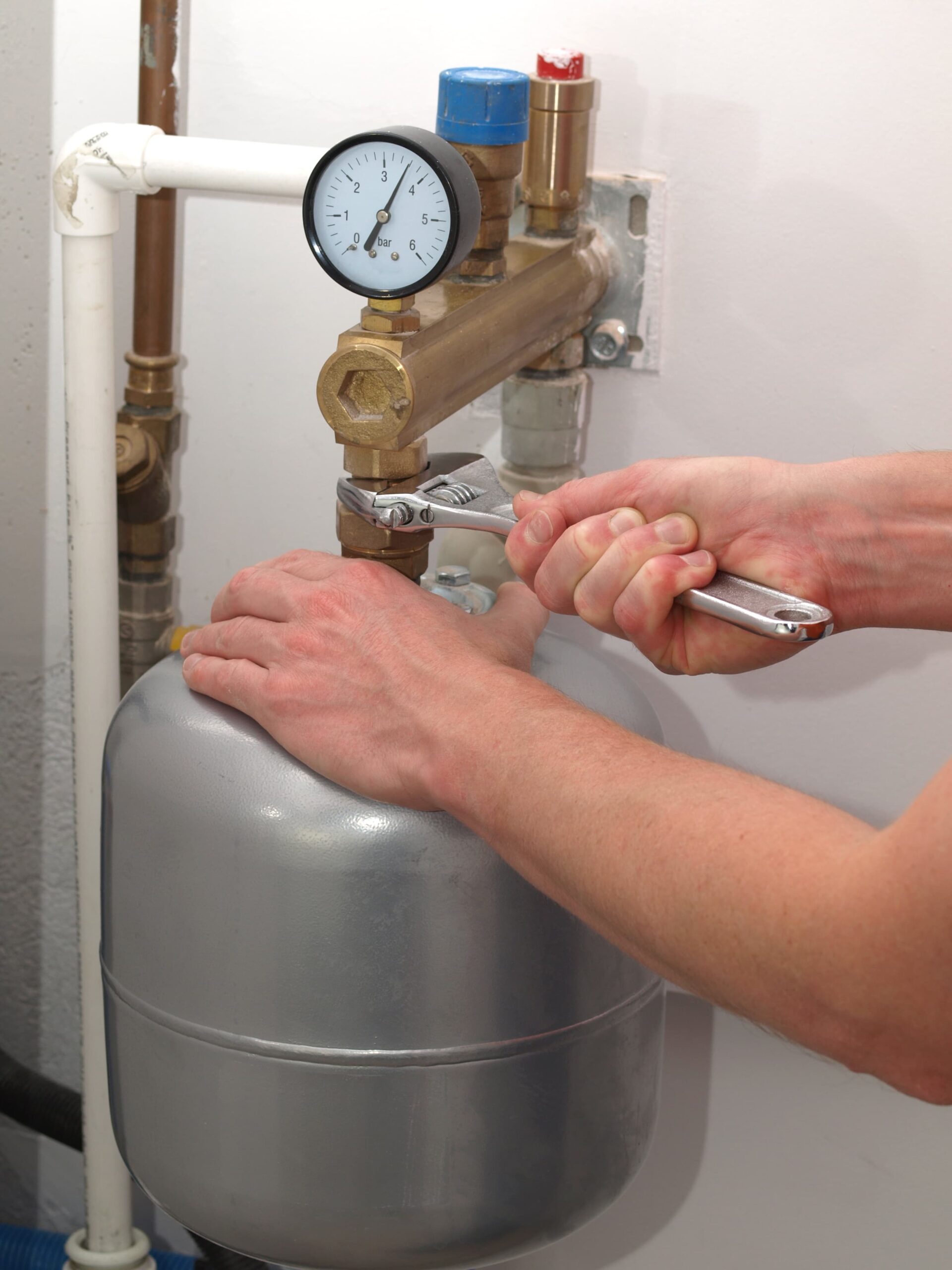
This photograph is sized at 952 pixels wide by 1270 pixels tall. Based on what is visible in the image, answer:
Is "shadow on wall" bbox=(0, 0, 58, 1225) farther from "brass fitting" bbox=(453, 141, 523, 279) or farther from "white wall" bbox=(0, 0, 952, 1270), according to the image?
"brass fitting" bbox=(453, 141, 523, 279)

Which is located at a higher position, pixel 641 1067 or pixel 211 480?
pixel 211 480

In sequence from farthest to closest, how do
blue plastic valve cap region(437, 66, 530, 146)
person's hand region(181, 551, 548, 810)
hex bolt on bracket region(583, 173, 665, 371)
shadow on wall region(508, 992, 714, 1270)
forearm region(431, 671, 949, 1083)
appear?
shadow on wall region(508, 992, 714, 1270), hex bolt on bracket region(583, 173, 665, 371), blue plastic valve cap region(437, 66, 530, 146), person's hand region(181, 551, 548, 810), forearm region(431, 671, 949, 1083)

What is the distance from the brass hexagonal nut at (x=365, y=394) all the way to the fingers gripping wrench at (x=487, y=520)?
0.08 ft

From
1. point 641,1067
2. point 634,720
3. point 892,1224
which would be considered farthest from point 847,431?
point 892,1224

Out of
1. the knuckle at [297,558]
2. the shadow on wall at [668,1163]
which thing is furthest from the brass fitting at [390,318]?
the shadow on wall at [668,1163]

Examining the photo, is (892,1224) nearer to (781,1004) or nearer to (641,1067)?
(641,1067)

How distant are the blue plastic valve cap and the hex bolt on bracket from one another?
12 centimetres

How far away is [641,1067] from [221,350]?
0.51m

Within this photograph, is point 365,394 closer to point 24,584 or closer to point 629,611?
point 629,611

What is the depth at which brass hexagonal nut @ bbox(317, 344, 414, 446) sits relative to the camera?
557 millimetres

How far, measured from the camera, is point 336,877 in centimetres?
51

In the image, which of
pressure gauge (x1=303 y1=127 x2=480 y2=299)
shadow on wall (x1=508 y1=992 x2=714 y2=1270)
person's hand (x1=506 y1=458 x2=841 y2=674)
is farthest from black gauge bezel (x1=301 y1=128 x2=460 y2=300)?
shadow on wall (x1=508 y1=992 x2=714 y2=1270)

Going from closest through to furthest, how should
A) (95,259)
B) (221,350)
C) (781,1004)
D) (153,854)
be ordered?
(781,1004) < (153,854) < (95,259) < (221,350)

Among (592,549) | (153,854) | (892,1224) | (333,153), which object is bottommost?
(892,1224)
